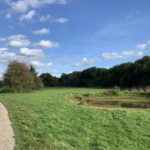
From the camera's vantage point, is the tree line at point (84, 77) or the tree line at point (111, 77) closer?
the tree line at point (84, 77)

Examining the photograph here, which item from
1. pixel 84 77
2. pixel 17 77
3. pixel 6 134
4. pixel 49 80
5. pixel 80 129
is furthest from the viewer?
pixel 84 77

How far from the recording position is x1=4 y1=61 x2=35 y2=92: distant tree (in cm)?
4869

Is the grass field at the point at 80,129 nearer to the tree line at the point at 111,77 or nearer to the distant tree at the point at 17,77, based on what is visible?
the distant tree at the point at 17,77

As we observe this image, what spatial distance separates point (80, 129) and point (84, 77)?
286ft

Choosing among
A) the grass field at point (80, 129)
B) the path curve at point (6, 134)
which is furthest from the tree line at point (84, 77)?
the path curve at point (6, 134)

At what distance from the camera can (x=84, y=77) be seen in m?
104

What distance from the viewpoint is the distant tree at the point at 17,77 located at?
48688 millimetres

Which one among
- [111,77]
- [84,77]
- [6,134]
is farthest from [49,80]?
[6,134]

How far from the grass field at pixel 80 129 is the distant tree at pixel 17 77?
26.9 meters

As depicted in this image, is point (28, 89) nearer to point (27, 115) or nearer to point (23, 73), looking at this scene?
point (23, 73)

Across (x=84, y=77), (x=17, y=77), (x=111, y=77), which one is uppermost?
(x=84, y=77)

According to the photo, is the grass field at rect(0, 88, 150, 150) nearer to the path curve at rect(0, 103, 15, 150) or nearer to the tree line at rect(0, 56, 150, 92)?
the path curve at rect(0, 103, 15, 150)

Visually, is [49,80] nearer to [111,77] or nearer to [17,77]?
[111,77]

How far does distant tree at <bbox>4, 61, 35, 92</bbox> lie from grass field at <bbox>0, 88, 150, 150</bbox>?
26.9 meters
